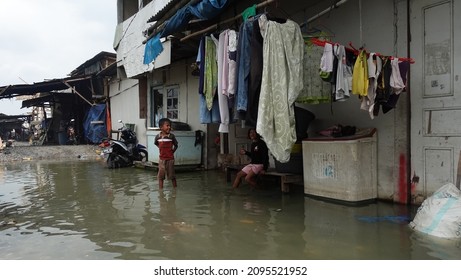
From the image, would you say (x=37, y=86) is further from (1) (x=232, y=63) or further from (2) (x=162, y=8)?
(1) (x=232, y=63)

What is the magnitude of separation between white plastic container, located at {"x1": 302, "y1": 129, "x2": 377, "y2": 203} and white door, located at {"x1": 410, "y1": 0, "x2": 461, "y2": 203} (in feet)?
1.97

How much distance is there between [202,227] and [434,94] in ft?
12.2

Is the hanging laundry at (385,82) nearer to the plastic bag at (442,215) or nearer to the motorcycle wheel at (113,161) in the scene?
the plastic bag at (442,215)

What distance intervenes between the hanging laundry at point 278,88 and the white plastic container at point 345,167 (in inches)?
45.9

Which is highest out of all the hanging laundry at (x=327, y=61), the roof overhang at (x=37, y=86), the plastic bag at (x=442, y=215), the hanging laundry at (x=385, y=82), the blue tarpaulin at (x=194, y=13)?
the roof overhang at (x=37, y=86)

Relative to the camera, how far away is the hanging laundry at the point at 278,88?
15.0ft

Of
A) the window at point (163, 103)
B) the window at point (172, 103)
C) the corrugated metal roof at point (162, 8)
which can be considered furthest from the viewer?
the window at point (163, 103)

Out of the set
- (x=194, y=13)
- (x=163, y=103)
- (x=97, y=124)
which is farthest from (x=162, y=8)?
(x=97, y=124)

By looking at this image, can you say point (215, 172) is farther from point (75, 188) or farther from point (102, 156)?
point (102, 156)

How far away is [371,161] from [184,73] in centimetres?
716

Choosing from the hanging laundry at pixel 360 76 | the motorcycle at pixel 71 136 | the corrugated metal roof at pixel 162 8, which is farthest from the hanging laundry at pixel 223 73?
the motorcycle at pixel 71 136

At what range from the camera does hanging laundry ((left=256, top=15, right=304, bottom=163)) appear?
4586 mm

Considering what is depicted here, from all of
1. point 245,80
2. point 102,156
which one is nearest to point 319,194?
point 245,80
